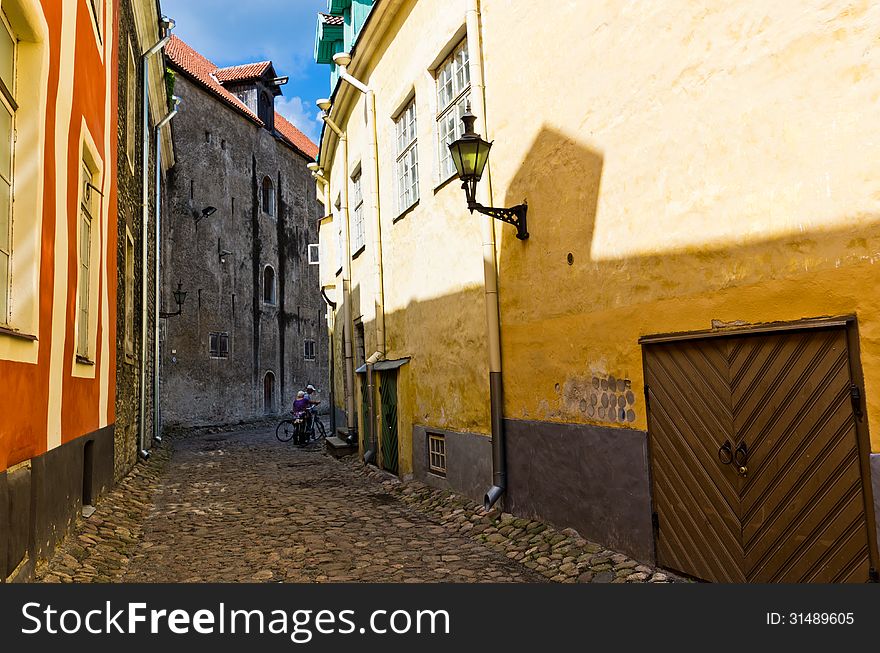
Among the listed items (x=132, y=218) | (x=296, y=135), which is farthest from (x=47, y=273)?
(x=296, y=135)

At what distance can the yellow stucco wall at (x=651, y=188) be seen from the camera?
368 centimetres

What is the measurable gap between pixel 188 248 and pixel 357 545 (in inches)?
708

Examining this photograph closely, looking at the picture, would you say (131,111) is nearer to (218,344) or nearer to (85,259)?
(85,259)

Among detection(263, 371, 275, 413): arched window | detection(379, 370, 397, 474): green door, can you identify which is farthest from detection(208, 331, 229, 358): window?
detection(379, 370, 397, 474): green door

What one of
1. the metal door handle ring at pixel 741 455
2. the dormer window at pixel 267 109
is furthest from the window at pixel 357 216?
the dormer window at pixel 267 109

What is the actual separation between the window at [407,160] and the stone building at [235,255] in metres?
12.6

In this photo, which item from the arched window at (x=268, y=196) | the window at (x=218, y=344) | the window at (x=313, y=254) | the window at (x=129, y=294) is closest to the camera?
the window at (x=129, y=294)

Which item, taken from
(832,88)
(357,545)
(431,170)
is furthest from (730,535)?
(431,170)

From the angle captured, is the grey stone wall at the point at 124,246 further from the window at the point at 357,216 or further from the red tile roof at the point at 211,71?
the red tile roof at the point at 211,71

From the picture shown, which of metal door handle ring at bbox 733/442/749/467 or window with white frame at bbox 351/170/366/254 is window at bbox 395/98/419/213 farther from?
metal door handle ring at bbox 733/442/749/467

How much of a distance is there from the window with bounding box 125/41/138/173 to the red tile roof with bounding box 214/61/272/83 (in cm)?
1578

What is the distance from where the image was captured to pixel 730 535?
4.33m

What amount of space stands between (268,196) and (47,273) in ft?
74.5

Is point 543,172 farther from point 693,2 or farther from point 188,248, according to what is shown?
point 188,248
